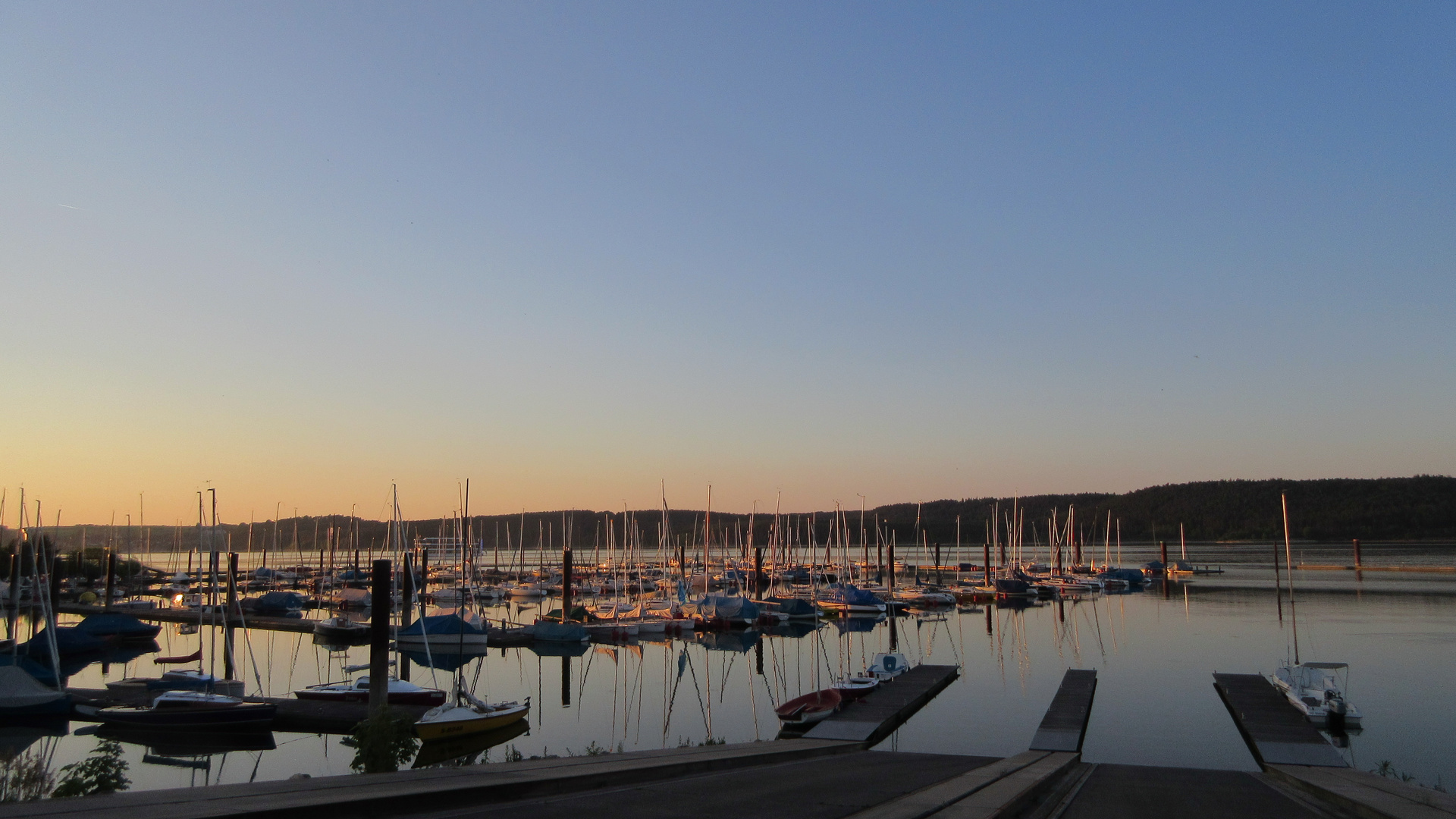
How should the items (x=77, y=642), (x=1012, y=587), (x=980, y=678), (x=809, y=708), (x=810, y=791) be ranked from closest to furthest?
(x=810, y=791) → (x=809, y=708) → (x=980, y=678) → (x=77, y=642) → (x=1012, y=587)

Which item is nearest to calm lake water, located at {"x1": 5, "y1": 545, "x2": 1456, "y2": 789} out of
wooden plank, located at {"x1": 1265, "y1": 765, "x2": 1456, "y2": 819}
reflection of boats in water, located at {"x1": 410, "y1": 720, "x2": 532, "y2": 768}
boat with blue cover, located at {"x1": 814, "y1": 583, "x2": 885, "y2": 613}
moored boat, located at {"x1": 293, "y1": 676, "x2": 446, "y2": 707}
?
reflection of boats in water, located at {"x1": 410, "y1": 720, "x2": 532, "y2": 768}

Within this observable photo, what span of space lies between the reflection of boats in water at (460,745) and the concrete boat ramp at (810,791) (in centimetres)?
955

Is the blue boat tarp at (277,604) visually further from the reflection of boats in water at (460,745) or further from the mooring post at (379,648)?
the reflection of boats in water at (460,745)

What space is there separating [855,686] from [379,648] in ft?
51.6

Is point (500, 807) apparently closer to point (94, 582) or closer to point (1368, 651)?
point (1368, 651)

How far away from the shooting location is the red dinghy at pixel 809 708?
28875 mm

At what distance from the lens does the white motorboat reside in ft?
92.2

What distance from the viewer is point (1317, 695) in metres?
29.0

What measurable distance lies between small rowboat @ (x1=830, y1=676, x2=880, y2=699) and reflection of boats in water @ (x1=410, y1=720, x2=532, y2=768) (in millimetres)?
10631

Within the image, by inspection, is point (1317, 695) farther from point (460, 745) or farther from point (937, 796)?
point (460, 745)

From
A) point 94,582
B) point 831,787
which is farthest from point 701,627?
point 94,582

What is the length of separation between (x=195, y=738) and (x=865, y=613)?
47331mm

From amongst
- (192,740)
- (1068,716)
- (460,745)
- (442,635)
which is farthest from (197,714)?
(1068,716)

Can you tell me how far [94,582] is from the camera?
3558 inches
